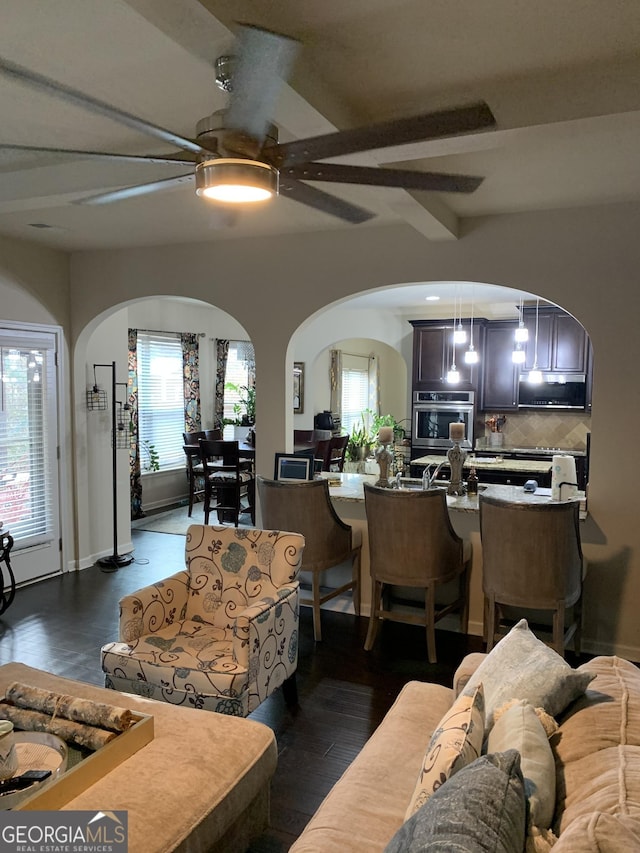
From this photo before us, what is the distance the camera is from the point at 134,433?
7828 mm

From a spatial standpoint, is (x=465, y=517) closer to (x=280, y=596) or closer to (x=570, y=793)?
(x=280, y=596)

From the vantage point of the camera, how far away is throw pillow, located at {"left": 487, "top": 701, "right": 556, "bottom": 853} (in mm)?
1297

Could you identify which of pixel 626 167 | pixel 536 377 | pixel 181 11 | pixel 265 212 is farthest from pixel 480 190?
pixel 536 377

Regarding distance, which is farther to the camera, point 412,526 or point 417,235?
point 417,235

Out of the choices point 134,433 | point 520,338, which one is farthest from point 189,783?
point 134,433

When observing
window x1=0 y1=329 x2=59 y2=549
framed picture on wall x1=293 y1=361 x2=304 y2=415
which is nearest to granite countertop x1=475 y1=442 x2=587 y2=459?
framed picture on wall x1=293 y1=361 x2=304 y2=415

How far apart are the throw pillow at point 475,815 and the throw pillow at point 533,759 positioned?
0.08m

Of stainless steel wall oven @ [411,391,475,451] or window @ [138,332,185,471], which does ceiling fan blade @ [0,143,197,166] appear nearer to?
window @ [138,332,185,471]

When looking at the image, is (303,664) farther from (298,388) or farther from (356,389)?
(356,389)

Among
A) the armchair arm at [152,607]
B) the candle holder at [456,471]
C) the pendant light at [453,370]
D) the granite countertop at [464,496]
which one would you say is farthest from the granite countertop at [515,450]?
the armchair arm at [152,607]

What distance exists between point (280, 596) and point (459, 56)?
92.4 inches

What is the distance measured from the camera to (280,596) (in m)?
3.06

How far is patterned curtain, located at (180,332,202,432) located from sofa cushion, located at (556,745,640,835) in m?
7.69

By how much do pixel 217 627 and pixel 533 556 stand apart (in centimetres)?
171
